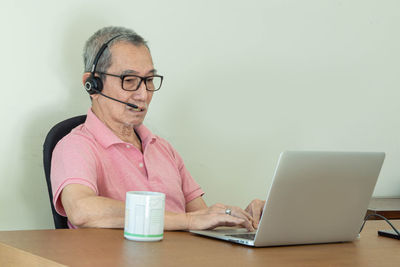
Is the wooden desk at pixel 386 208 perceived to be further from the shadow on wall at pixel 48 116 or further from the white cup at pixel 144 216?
the white cup at pixel 144 216

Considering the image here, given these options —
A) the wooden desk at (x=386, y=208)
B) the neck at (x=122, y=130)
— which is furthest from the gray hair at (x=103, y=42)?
the wooden desk at (x=386, y=208)

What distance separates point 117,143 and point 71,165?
0.73 ft

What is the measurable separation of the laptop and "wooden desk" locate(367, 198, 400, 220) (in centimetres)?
100

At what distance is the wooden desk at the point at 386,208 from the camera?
238cm

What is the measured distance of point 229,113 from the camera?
254 cm

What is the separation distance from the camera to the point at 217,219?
141 cm

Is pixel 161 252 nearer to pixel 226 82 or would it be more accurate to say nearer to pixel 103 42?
pixel 103 42

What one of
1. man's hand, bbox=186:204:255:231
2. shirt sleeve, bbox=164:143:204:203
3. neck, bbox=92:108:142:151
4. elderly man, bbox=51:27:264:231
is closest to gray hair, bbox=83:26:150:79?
elderly man, bbox=51:27:264:231

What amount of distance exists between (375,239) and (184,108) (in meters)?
1.07

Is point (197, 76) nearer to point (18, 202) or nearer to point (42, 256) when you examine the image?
point (18, 202)

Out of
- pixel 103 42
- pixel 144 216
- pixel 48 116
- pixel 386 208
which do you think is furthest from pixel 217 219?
pixel 386 208

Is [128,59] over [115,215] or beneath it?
over

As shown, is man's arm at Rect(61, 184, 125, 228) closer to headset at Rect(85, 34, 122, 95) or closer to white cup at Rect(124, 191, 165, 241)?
white cup at Rect(124, 191, 165, 241)

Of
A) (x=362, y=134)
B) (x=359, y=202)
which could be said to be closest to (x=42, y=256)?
(x=359, y=202)
